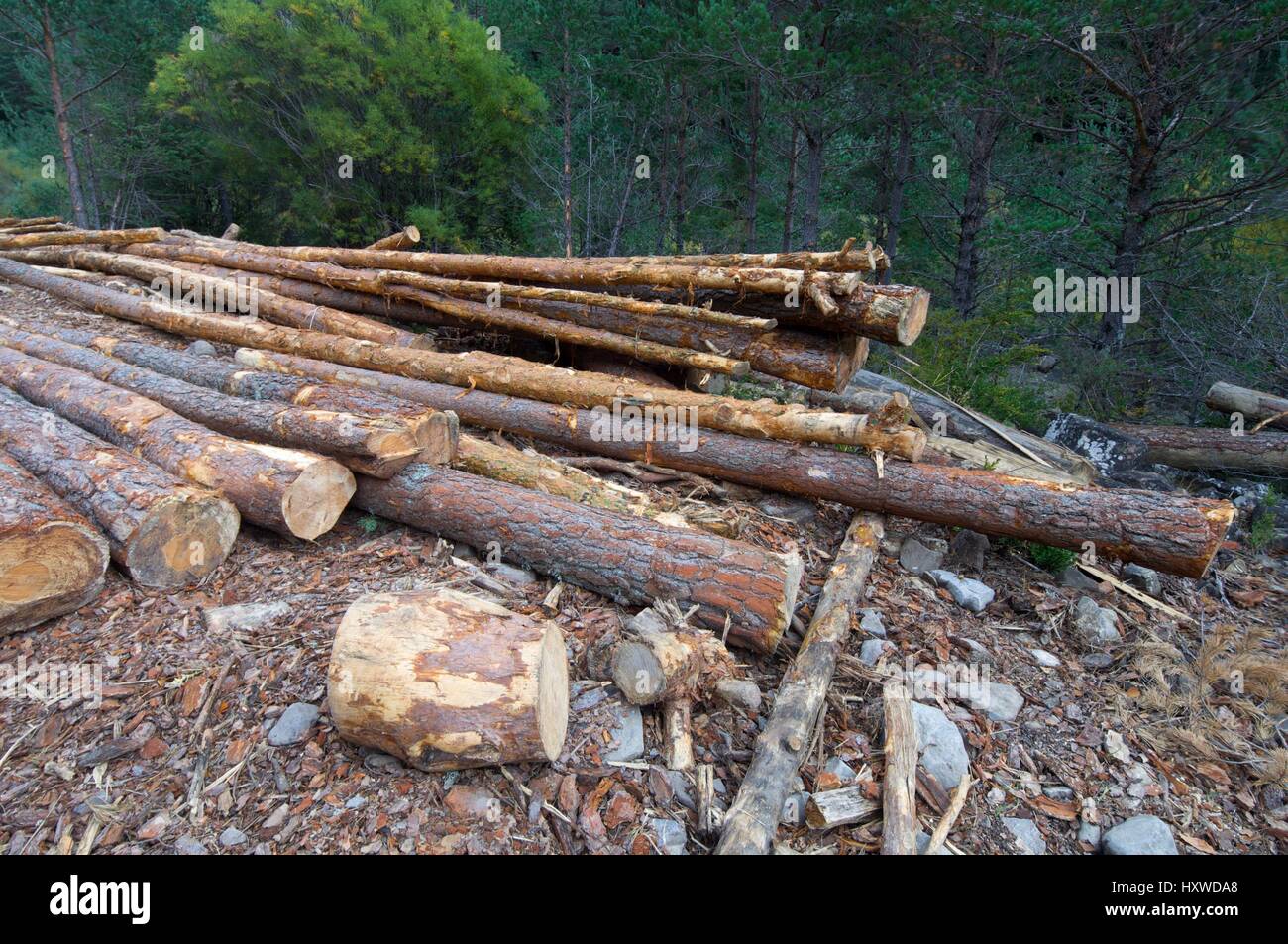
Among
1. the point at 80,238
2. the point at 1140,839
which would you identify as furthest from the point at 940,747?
the point at 80,238

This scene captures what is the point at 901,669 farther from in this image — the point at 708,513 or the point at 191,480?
the point at 191,480

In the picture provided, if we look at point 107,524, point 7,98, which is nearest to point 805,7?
point 107,524

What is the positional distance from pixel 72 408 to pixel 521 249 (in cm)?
1254

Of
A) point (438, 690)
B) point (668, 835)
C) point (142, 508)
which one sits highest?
point (142, 508)

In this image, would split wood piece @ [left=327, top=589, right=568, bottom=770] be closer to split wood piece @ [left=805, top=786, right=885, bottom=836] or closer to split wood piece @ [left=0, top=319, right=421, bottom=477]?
split wood piece @ [left=805, top=786, right=885, bottom=836]

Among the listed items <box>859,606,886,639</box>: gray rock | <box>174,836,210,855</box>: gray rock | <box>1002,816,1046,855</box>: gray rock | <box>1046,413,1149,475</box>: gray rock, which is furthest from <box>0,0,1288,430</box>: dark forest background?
<box>174,836,210,855</box>: gray rock

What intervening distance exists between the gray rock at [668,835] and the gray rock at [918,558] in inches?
108

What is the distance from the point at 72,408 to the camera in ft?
15.8

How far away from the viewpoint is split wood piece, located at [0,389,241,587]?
340cm

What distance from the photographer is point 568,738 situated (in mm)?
2824

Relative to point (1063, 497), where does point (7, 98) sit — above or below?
above

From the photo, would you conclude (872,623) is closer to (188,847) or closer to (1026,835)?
(1026,835)

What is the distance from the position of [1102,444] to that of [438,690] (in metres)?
6.99

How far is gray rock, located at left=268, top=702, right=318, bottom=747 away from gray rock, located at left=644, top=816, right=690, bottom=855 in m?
1.48
